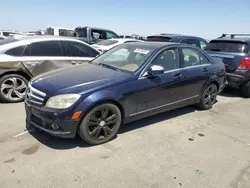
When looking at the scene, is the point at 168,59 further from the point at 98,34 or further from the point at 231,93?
the point at 98,34

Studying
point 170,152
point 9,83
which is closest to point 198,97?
point 170,152

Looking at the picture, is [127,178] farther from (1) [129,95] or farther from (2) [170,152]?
(1) [129,95]

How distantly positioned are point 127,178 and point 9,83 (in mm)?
3707

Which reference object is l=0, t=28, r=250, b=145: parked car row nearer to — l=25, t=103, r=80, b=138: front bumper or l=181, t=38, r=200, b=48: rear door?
l=25, t=103, r=80, b=138: front bumper

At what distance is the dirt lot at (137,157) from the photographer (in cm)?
278

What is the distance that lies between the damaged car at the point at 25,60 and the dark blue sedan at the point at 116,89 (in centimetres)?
150

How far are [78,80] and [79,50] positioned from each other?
9.21 feet

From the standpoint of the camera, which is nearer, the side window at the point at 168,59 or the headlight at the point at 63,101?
the headlight at the point at 63,101

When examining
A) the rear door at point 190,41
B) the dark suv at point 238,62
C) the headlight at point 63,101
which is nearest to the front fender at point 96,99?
the headlight at point 63,101

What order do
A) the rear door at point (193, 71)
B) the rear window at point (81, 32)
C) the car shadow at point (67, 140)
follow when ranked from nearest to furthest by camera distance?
the car shadow at point (67, 140) < the rear door at point (193, 71) < the rear window at point (81, 32)

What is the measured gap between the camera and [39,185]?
263cm

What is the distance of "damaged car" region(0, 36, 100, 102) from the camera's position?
203 inches

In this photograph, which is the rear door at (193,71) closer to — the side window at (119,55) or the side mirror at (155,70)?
the side mirror at (155,70)

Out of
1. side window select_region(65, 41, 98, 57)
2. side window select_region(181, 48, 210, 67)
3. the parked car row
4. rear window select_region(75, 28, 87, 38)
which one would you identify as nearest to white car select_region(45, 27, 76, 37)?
rear window select_region(75, 28, 87, 38)
